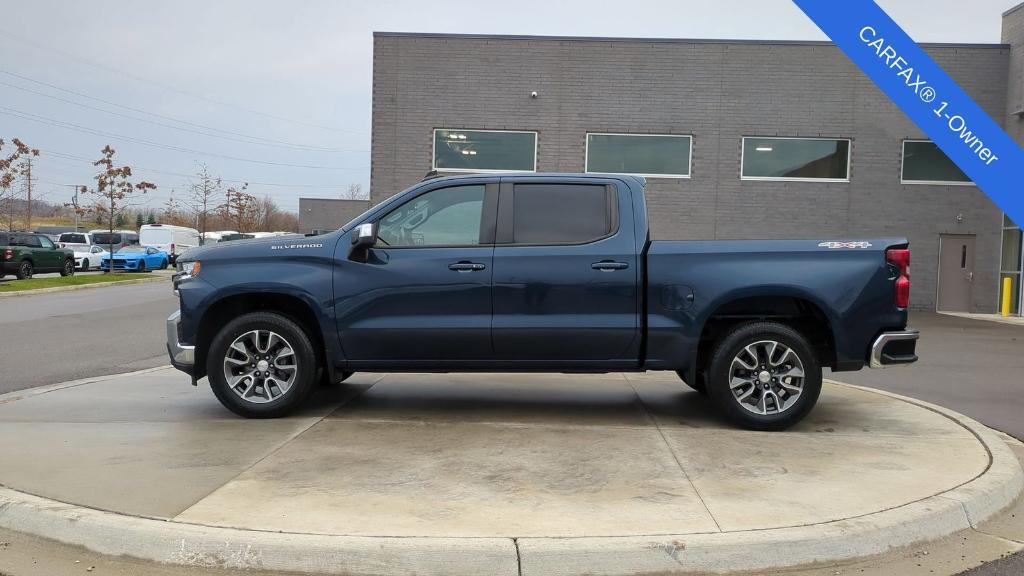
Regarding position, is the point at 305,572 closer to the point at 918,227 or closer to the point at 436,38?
the point at 436,38

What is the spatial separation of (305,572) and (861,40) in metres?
11.3

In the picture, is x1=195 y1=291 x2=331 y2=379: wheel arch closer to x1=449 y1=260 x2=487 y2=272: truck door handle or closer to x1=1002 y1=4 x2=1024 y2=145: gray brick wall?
x1=449 y1=260 x2=487 y2=272: truck door handle

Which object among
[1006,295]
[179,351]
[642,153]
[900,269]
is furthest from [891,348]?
[1006,295]

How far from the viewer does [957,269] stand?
21234mm

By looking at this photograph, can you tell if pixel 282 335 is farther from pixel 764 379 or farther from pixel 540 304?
pixel 764 379

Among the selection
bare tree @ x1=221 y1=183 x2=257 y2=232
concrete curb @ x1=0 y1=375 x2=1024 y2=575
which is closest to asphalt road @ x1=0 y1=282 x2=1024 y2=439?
concrete curb @ x1=0 y1=375 x2=1024 y2=575

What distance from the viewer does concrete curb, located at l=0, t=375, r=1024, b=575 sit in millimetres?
3848

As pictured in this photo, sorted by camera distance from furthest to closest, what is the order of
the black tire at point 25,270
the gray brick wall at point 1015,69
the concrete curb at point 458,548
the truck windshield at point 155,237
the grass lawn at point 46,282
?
the truck windshield at point 155,237 < the black tire at point 25,270 < the grass lawn at point 46,282 < the gray brick wall at point 1015,69 < the concrete curb at point 458,548

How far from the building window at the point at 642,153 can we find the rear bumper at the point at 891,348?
14489 millimetres

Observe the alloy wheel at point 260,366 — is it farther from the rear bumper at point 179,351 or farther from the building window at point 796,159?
the building window at point 796,159

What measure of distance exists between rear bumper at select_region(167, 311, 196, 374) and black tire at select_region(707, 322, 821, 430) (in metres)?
4.12

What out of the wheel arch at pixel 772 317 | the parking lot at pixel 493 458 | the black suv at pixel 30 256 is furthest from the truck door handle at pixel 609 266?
the black suv at pixel 30 256

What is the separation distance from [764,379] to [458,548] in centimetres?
345

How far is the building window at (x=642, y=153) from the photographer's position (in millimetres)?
20656
